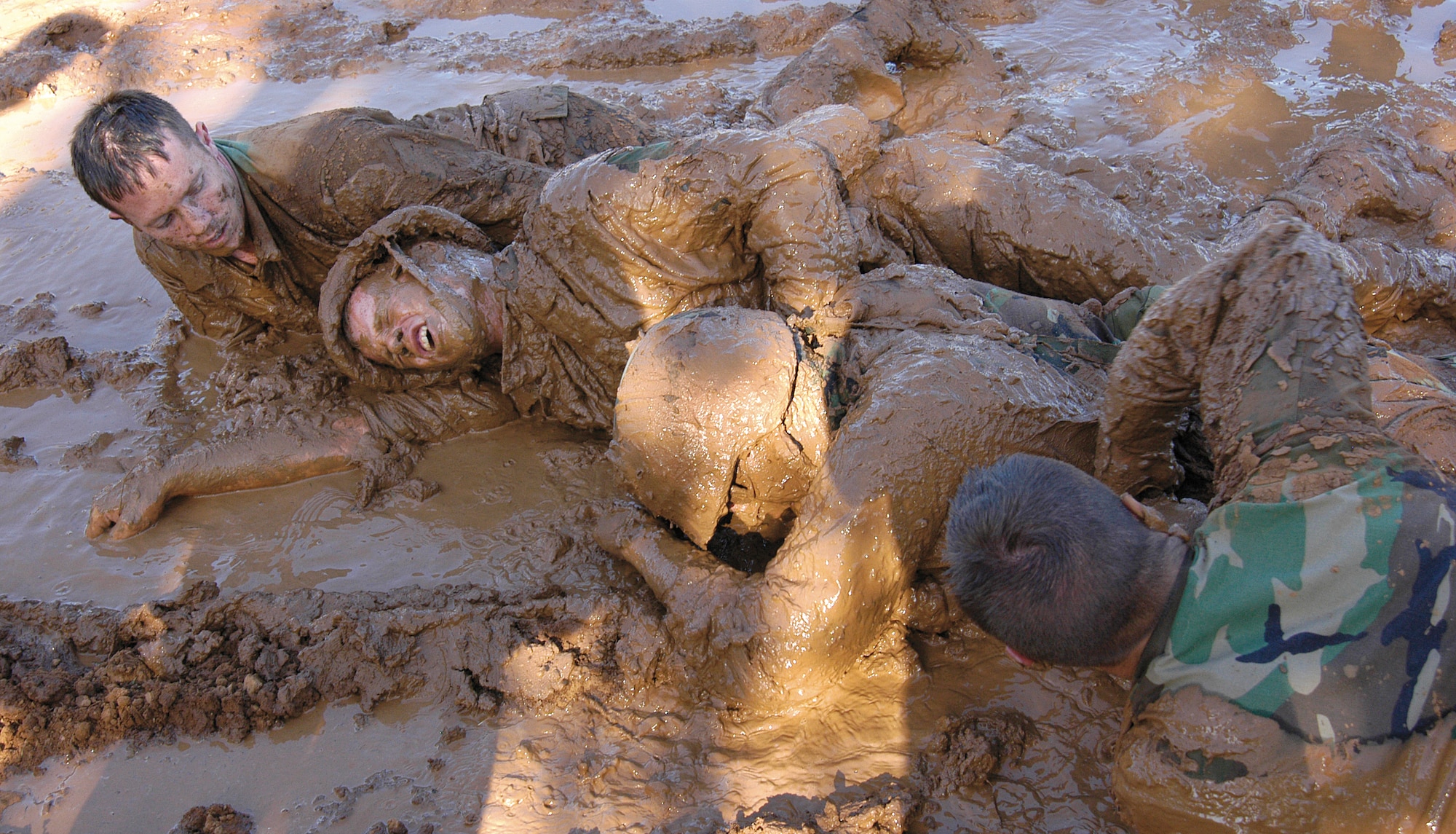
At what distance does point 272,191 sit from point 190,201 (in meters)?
0.43

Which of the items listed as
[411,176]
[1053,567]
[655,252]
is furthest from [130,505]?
[1053,567]

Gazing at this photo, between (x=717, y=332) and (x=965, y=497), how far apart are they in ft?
3.39

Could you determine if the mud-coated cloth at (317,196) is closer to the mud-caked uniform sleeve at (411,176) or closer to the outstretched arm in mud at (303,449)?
the mud-caked uniform sleeve at (411,176)

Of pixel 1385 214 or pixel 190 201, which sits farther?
pixel 1385 214

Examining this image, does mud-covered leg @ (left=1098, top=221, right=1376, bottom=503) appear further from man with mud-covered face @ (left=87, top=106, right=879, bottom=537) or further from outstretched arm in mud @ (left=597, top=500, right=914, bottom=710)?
man with mud-covered face @ (left=87, top=106, right=879, bottom=537)

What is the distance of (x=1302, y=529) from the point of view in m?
1.55

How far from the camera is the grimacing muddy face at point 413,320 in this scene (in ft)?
10.7

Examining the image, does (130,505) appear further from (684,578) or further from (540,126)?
(540,126)

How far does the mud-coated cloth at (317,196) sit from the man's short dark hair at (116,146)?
454 mm

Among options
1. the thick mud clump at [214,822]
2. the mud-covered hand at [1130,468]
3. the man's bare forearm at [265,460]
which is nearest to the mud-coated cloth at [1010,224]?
the mud-covered hand at [1130,468]

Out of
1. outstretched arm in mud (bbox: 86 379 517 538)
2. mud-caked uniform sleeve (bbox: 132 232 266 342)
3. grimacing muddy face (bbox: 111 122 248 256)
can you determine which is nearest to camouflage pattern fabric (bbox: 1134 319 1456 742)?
outstretched arm in mud (bbox: 86 379 517 538)

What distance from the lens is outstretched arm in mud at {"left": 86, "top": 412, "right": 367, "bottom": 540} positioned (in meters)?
3.20

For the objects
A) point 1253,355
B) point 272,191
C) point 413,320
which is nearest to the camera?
point 1253,355

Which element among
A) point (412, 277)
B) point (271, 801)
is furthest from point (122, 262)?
point (271, 801)
